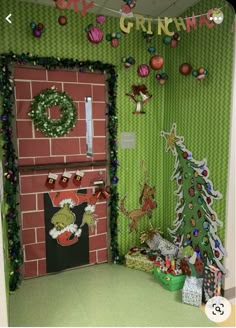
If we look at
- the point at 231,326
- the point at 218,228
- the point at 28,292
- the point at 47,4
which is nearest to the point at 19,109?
the point at 47,4

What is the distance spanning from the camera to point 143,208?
3.31 metres

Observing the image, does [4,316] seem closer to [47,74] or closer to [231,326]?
[231,326]

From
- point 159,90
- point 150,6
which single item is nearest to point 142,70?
point 159,90

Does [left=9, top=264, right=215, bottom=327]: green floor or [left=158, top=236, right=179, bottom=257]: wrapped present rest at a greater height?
[left=158, top=236, right=179, bottom=257]: wrapped present

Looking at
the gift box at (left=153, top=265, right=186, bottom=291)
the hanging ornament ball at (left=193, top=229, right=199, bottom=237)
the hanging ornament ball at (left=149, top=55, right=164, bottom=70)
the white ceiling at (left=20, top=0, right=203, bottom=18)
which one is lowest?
the gift box at (left=153, top=265, right=186, bottom=291)

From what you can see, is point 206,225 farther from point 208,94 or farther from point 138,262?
point 208,94

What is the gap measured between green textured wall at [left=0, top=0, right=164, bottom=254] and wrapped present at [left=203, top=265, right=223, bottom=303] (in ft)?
3.28

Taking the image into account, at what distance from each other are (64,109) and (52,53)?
→ 0.55 metres

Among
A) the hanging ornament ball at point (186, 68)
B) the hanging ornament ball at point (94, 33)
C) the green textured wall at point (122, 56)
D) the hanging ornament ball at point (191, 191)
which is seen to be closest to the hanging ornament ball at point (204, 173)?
the hanging ornament ball at point (191, 191)

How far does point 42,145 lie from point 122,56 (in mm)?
1270

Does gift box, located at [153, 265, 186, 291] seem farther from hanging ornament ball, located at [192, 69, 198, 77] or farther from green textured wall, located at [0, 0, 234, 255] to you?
hanging ornament ball, located at [192, 69, 198, 77]

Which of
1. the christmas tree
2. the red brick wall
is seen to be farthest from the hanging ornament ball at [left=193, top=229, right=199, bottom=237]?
the red brick wall

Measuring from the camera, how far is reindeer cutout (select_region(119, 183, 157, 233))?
3250 mm

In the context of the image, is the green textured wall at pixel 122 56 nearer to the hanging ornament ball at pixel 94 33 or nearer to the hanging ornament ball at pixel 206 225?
the hanging ornament ball at pixel 94 33
